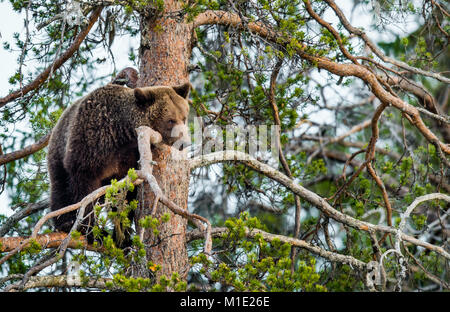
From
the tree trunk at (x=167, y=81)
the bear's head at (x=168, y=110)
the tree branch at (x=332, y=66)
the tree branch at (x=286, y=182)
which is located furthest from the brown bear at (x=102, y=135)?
the tree branch at (x=332, y=66)

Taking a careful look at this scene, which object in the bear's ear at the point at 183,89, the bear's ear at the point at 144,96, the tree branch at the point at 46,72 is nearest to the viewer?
the bear's ear at the point at 144,96

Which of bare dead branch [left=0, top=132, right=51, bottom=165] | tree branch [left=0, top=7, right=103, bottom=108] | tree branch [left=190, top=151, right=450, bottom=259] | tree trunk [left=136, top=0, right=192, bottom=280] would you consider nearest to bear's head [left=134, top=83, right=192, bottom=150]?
tree trunk [left=136, top=0, right=192, bottom=280]

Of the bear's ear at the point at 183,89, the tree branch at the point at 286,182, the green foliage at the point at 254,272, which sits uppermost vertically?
the bear's ear at the point at 183,89

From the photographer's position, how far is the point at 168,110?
5770mm

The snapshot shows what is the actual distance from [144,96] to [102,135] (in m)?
0.63

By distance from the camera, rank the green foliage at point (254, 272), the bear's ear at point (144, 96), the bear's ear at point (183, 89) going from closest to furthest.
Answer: the green foliage at point (254, 272)
the bear's ear at point (144, 96)
the bear's ear at point (183, 89)

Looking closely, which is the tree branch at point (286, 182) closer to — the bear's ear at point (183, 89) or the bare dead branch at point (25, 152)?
the bear's ear at point (183, 89)

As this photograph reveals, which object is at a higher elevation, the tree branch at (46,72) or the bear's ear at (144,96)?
the tree branch at (46,72)

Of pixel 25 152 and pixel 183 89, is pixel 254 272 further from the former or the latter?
pixel 25 152

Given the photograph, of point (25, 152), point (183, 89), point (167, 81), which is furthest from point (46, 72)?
point (183, 89)

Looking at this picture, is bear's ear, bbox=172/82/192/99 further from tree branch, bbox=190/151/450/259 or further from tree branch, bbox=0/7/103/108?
tree branch, bbox=0/7/103/108

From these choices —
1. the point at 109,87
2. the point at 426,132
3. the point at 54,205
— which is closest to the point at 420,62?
the point at 426,132

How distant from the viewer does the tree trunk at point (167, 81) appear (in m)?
4.85

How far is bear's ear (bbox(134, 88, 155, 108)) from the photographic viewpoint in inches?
215
